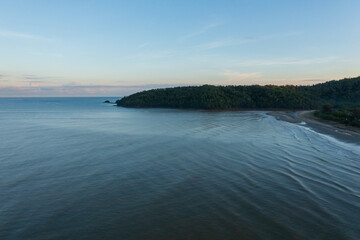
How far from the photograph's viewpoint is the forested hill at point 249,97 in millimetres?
92375

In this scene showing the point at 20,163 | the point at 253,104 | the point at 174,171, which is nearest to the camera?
the point at 174,171

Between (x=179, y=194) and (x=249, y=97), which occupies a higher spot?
(x=249, y=97)

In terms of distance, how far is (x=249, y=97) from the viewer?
99.1 m

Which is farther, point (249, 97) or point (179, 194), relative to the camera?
point (249, 97)

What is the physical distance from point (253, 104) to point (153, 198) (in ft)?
304

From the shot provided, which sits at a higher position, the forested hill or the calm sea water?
the forested hill

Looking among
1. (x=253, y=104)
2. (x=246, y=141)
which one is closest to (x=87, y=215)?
(x=246, y=141)

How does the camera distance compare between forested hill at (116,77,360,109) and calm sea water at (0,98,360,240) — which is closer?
calm sea water at (0,98,360,240)

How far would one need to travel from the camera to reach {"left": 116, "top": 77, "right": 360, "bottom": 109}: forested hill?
3637 inches

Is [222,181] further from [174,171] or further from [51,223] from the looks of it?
[51,223]

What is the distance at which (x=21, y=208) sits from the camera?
9.23 m

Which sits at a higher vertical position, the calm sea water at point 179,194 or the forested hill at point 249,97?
the forested hill at point 249,97

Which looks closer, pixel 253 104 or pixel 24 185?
pixel 24 185

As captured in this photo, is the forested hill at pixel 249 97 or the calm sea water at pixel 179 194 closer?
the calm sea water at pixel 179 194
